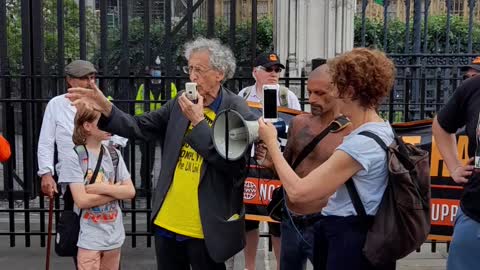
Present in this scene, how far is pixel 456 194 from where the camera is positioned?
5.16 m

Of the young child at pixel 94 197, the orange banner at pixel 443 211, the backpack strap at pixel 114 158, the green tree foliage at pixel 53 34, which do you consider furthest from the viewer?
the green tree foliage at pixel 53 34

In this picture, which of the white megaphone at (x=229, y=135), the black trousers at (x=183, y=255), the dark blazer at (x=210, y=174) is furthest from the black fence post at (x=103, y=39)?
the white megaphone at (x=229, y=135)

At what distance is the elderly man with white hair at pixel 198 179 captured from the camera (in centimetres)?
349

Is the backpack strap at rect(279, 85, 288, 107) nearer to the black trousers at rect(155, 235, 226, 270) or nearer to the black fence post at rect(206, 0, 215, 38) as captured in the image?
the black fence post at rect(206, 0, 215, 38)

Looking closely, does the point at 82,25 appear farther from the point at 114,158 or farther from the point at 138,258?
the point at 114,158

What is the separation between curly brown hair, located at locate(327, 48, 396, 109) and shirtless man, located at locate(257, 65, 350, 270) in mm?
619

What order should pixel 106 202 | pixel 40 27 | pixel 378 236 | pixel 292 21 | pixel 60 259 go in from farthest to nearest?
1. pixel 292 21
2. pixel 40 27
3. pixel 60 259
4. pixel 106 202
5. pixel 378 236

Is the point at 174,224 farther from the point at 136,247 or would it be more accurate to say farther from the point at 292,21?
the point at 292,21

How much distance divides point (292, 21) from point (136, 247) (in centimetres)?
368

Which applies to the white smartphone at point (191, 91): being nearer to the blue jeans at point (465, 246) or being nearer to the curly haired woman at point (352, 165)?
the curly haired woman at point (352, 165)

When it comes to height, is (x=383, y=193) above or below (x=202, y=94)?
below

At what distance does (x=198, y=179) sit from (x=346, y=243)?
3.22 feet

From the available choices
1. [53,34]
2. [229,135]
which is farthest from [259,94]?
[53,34]

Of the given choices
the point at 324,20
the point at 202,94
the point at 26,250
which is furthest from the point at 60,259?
the point at 324,20
